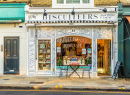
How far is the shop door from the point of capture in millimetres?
11156

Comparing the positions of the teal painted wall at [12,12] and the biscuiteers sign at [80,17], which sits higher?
the teal painted wall at [12,12]

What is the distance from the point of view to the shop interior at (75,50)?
35.9 ft

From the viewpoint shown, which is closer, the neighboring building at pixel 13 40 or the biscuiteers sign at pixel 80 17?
the biscuiteers sign at pixel 80 17

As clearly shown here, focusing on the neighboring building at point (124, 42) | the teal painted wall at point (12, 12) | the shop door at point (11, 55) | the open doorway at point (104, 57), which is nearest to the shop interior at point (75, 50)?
the open doorway at point (104, 57)

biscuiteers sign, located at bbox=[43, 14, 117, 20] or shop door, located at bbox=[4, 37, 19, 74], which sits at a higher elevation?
biscuiteers sign, located at bbox=[43, 14, 117, 20]

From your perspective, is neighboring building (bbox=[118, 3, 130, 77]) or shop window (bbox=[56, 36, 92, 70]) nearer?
neighboring building (bbox=[118, 3, 130, 77])

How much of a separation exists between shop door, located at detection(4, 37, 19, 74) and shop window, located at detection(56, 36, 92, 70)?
277 centimetres

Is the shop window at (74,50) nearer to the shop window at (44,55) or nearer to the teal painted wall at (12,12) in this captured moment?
the shop window at (44,55)

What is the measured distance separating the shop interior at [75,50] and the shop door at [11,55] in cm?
279

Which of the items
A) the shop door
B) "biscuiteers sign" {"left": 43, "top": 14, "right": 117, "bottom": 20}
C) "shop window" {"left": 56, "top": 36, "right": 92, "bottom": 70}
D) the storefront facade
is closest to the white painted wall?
the shop door

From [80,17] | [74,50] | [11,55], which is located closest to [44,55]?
[74,50]

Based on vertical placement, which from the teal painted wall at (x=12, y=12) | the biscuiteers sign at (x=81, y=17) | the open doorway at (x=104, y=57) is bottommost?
the open doorway at (x=104, y=57)

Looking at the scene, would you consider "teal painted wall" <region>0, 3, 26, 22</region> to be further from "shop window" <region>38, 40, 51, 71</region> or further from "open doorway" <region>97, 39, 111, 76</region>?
"open doorway" <region>97, 39, 111, 76</region>

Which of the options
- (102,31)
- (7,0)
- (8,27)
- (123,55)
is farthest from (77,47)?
(7,0)
